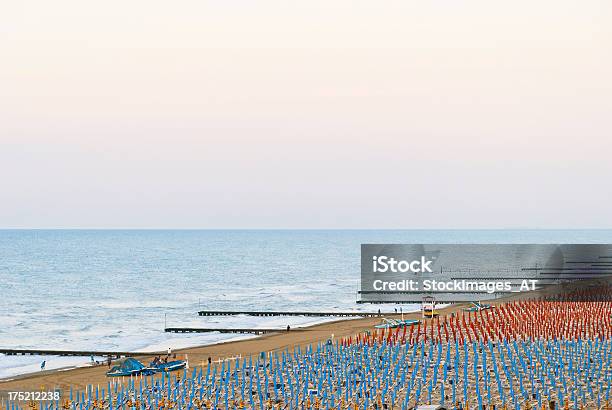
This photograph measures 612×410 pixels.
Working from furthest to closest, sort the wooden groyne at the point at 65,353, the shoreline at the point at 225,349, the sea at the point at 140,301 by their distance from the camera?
the sea at the point at 140,301
the wooden groyne at the point at 65,353
the shoreline at the point at 225,349

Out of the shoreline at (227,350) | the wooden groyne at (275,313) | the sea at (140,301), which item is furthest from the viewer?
the wooden groyne at (275,313)

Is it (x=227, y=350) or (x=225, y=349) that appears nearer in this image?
(x=227, y=350)

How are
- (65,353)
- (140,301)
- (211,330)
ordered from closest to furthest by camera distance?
(65,353) < (211,330) < (140,301)

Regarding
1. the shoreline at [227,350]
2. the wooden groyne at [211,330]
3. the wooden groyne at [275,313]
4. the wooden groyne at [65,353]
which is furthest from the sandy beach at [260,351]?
the wooden groyne at [275,313]

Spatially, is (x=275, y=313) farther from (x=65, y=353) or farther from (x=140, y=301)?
(x=65, y=353)

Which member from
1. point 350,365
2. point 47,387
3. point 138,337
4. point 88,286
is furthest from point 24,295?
point 350,365

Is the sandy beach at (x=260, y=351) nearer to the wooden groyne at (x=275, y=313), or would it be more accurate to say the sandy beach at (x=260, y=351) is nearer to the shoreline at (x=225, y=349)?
the shoreline at (x=225, y=349)

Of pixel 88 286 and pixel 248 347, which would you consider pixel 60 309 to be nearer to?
pixel 88 286

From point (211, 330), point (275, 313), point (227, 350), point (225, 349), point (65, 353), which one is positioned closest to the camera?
point (227, 350)

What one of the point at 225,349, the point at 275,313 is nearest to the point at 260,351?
the point at 225,349

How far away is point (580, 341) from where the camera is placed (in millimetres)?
43250

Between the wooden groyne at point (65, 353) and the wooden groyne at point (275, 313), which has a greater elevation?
the wooden groyne at point (275, 313)

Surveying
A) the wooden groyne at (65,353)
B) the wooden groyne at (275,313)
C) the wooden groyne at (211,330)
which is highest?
the wooden groyne at (275,313)

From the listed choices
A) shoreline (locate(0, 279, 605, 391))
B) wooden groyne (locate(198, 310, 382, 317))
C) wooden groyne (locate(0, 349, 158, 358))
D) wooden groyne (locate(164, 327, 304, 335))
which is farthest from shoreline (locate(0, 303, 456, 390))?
wooden groyne (locate(198, 310, 382, 317))
